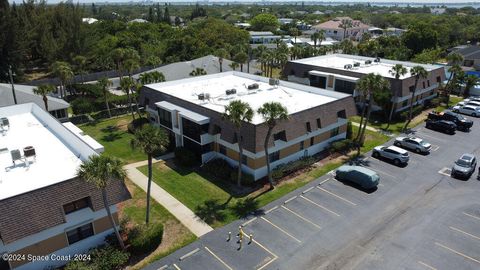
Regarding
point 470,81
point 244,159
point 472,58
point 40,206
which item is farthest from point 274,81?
point 472,58

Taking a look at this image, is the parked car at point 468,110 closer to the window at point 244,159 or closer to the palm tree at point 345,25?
the window at point 244,159

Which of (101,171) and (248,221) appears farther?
(248,221)

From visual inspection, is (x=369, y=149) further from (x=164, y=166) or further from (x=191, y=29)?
(x=191, y=29)

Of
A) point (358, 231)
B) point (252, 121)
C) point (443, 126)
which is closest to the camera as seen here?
point (358, 231)

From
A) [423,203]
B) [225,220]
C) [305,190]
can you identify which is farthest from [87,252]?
[423,203]

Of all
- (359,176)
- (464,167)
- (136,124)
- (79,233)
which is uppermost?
(79,233)

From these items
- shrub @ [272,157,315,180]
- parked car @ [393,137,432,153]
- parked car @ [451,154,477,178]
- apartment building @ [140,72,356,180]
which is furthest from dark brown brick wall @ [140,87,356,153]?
parked car @ [451,154,477,178]

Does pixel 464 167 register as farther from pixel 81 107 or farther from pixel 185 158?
pixel 81 107

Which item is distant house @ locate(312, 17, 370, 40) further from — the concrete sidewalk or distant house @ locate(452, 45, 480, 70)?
the concrete sidewalk
